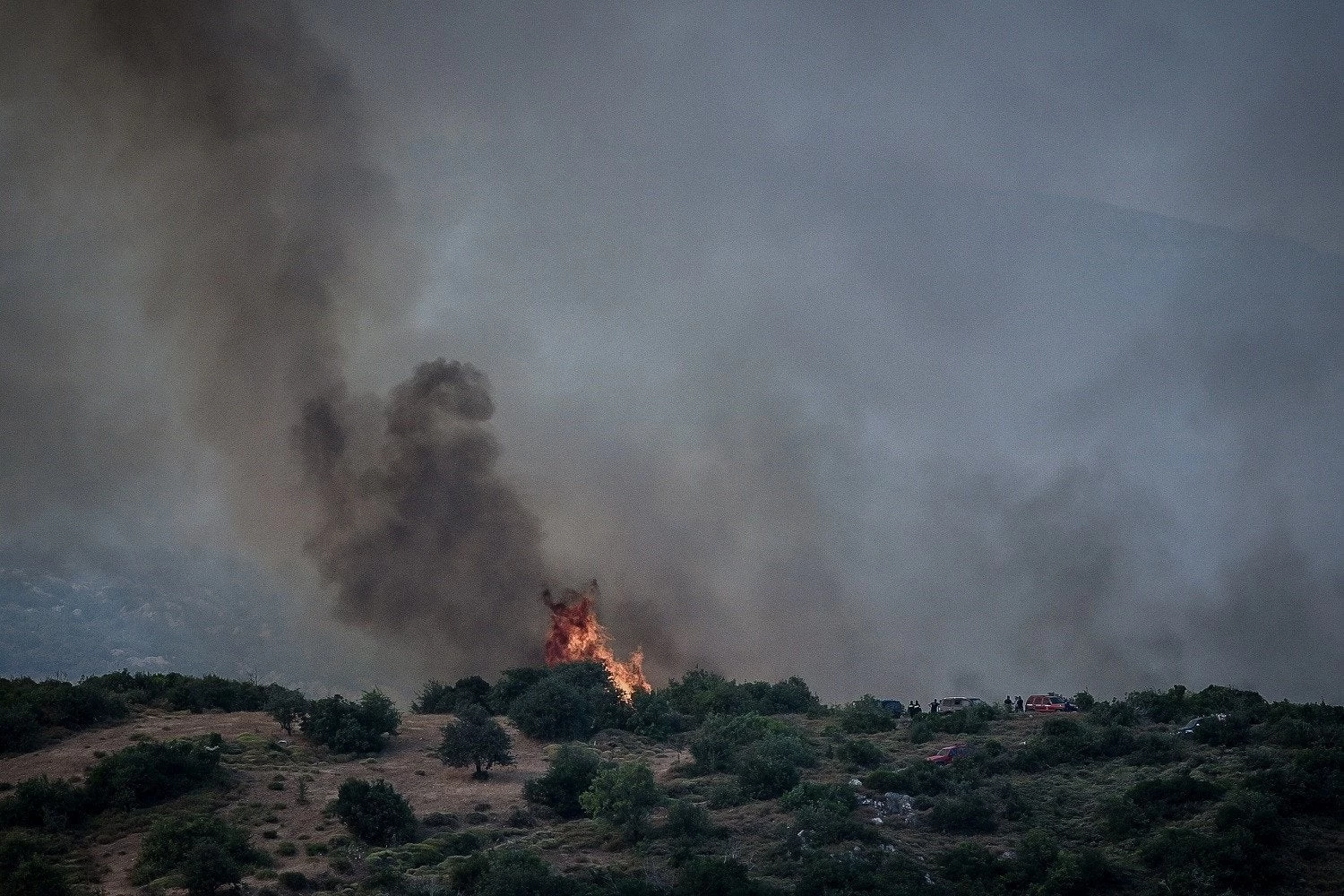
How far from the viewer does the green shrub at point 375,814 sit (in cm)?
4500

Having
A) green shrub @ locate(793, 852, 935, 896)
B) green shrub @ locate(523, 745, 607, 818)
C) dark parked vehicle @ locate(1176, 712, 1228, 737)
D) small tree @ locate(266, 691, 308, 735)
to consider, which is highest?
dark parked vehicle @ locate(1176, 712, 1228, 737)

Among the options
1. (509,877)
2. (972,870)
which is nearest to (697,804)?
(972,870)

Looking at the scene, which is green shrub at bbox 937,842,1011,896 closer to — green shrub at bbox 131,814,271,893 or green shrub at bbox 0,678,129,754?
green shrub at bbox 131,814,271,893

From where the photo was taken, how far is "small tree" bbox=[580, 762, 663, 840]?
151 ft

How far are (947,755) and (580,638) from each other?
3410 cm

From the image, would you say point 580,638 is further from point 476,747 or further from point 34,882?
point 34,882

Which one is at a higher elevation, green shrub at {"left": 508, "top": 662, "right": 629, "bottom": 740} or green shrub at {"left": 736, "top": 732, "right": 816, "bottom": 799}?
green shrub at {"left": 508, "top": 662, "right": 629, "bottom": 740}

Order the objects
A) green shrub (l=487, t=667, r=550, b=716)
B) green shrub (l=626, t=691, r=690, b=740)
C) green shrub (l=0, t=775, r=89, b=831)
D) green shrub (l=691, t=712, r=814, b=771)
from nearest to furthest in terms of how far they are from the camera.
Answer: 1. green shrub (l=0, t=775, r=89, b=831)
2. green shrub (l=691, t=712, r=814, b=771)
3. green shrub (l=626, t=691, r=690, b=740)
4. green shrub (l=487, t=667, r=550, b=716)

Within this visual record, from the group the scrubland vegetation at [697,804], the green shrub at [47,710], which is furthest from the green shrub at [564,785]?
the green shrub at [47,710]

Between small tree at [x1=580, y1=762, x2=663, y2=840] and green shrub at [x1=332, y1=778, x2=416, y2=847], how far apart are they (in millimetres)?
7598

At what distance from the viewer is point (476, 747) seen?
2170 inches

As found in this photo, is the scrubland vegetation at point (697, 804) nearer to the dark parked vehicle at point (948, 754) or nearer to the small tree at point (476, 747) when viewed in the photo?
the small tree at point (476, 747)

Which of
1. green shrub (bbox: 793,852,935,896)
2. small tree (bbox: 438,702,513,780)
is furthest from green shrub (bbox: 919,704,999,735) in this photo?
small tree (bbox: 438,702,513,780)

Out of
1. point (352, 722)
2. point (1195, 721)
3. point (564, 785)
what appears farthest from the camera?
point (1195, 721)
